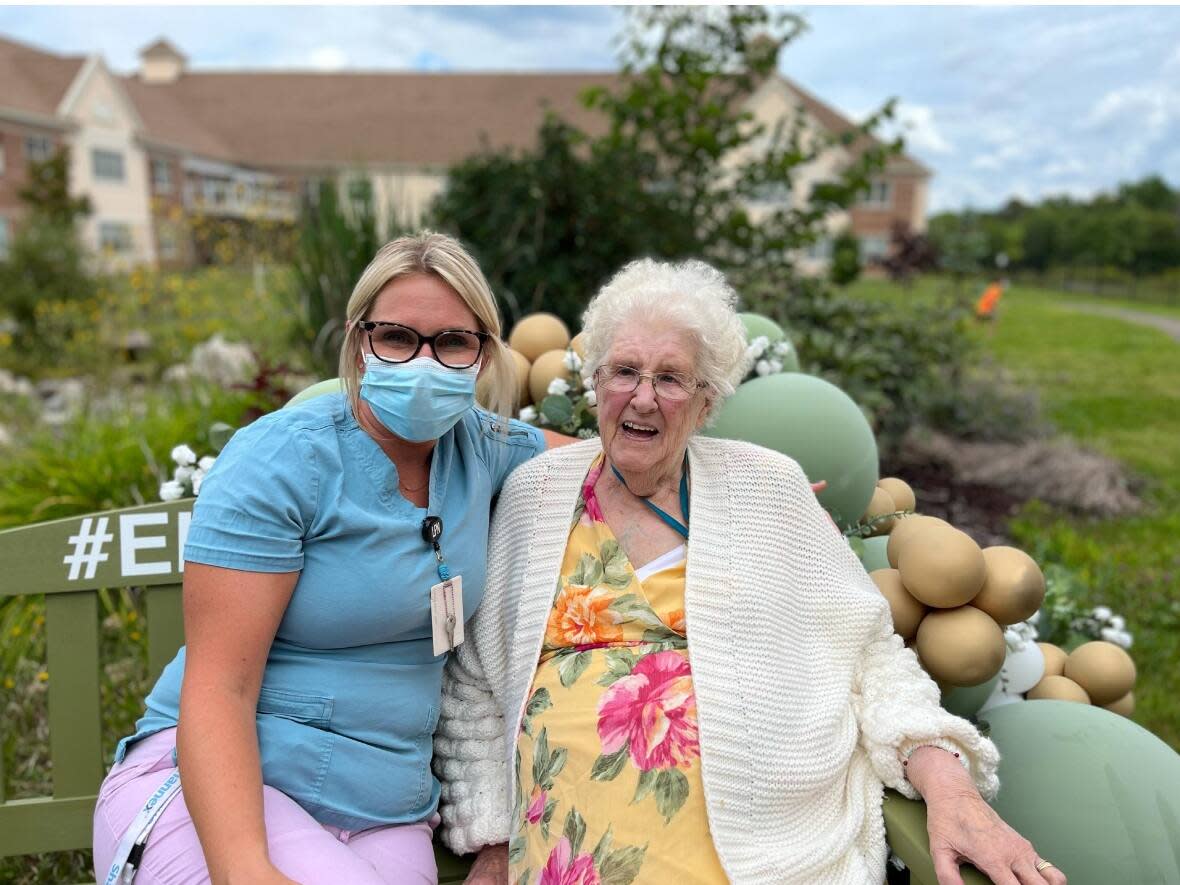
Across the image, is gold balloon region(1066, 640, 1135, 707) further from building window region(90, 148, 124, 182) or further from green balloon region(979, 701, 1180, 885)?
building window region(90, 148, 124, 182)

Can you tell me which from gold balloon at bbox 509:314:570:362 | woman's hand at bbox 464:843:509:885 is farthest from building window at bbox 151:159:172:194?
woman's hand at bbox 464:843:509:885

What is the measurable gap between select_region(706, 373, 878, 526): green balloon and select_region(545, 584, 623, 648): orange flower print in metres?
0.79

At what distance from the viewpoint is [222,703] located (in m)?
1.69

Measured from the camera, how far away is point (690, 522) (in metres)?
2.13

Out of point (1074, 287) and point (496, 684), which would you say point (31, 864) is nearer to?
point (496, 684)

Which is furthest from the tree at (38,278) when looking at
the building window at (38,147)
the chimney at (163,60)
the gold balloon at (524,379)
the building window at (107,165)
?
the chimney at (163,60)

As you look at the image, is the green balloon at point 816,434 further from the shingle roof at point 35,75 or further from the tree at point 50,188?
the shingle roof at point 35,75

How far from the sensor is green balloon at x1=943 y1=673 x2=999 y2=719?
244cm

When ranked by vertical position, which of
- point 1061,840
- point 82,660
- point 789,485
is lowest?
point 1061,840

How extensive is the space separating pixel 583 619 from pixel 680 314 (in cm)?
74

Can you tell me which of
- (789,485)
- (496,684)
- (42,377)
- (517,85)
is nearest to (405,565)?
(496,684)

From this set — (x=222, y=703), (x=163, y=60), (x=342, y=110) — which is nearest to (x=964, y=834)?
(x=222, y=703)

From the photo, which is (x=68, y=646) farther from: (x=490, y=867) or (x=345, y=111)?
(x=345, y=111)

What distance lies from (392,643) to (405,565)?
0.18 metres
